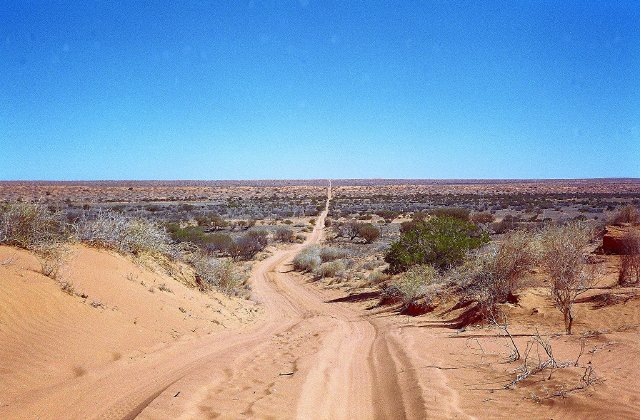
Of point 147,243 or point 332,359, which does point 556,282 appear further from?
point 147,243

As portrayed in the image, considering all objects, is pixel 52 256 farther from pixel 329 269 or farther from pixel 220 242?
pixel 220 242

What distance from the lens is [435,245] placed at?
63.1 feet

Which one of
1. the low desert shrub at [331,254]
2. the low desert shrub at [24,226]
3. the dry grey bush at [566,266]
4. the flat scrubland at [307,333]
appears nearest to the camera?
the flat scrubland at [307,333]

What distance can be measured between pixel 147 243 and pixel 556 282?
11.8 metres

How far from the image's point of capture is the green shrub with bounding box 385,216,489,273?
18.9 meters

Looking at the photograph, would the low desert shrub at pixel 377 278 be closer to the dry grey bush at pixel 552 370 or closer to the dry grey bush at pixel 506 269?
the dry grey bush at pixel 506 269

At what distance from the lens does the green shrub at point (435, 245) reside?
62.0 ft

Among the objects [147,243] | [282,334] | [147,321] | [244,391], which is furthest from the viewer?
[147,243]

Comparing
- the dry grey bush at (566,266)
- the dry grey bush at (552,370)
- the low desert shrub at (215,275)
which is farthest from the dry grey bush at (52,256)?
the dry grey bush at (566,266)

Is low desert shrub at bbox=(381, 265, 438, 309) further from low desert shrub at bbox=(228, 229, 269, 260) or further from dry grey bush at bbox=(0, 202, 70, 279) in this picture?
low desert shrub at bbox=(228, 229, 269, 260)

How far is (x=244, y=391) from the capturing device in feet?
21.0

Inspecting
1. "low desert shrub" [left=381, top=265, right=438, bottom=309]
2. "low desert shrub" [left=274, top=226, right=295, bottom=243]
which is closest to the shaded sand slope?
"low desert shrub" [left=381, top=265, right=438, bottom=309]

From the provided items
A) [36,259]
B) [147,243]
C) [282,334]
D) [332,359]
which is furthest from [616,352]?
[147,243]

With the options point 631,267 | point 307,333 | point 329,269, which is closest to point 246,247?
point 329,269
